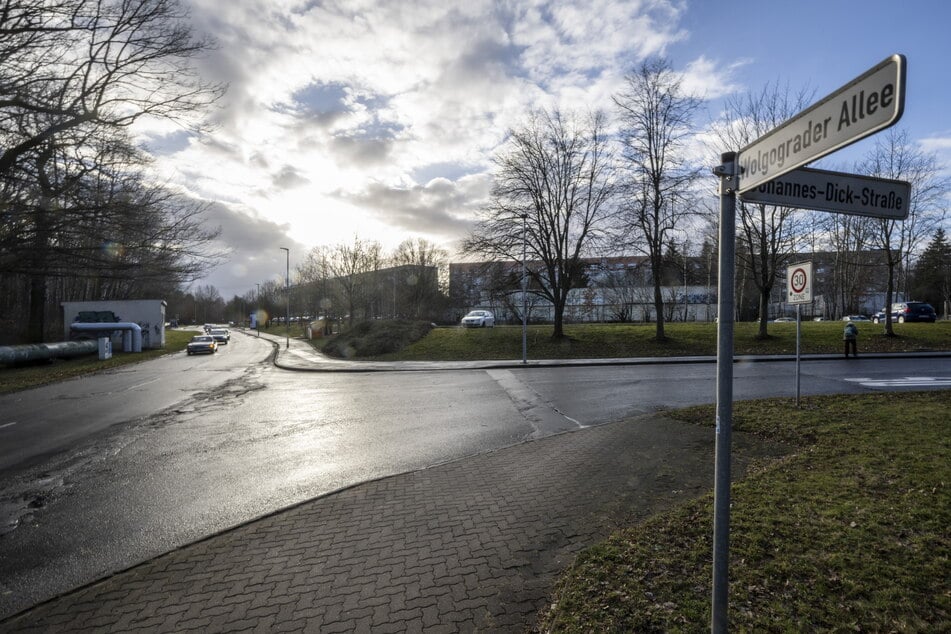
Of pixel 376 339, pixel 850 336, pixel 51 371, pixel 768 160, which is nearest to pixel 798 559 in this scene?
pixel 768 160

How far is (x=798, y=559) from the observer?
349cm

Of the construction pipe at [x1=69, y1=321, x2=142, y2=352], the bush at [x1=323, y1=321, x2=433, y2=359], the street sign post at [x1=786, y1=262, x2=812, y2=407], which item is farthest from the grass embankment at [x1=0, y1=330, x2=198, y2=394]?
the street sign post at [x1=786, y1=262, x2=812, y2=407]

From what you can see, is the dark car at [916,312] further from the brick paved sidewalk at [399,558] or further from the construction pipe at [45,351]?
the construction pipe at [45,351]

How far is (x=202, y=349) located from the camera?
1383 inches

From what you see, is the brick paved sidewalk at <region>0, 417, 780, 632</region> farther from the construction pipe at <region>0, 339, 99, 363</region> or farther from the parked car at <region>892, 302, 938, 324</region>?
the parked car at <region>892, 302, 938, 324</region>

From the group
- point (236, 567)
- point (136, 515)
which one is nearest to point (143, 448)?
point (136, 515)

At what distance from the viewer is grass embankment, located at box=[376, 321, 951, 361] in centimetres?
2362

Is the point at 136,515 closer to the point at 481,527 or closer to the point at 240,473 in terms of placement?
the point at 240,473

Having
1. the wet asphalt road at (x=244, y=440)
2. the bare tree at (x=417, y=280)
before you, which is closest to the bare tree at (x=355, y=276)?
the bare tree at (x=417, y=280)

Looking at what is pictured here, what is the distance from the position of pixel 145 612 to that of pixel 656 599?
3.55m

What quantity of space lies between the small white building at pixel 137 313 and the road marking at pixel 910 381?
151ft

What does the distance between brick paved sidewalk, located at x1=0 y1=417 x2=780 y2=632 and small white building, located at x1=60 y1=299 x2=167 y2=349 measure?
42.4 m

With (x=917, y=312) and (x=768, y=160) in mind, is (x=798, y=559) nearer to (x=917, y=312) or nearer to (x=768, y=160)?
(x=768, y=160)

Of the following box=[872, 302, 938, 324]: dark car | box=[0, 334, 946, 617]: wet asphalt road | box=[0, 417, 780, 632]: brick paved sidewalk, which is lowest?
box=[0, 334, 946, 617]: wet asphalt road
